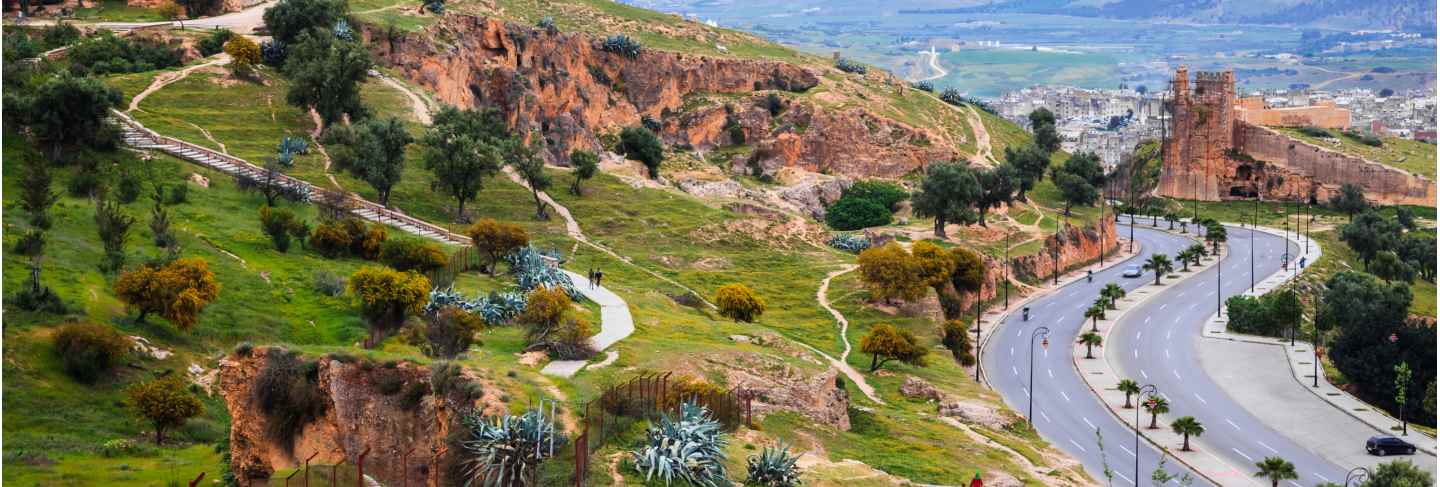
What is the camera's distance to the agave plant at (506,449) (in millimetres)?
33250

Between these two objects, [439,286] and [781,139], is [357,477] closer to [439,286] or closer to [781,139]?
[439,286]

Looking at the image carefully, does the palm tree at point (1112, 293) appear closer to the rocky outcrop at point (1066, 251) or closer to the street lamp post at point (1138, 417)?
the rocky outcrop at point (1066, 251)

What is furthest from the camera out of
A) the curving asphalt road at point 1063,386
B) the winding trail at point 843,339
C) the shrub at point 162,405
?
the curving asphalt road at point 1063,386

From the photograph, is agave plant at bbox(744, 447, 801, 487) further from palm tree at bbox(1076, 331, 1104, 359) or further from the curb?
palm tree at bbox(1076, 331, 1104, 359)

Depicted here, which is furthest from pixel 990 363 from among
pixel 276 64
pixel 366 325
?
pixel 276 64

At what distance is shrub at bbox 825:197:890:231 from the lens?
339ft

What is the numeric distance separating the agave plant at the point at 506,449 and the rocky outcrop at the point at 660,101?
213 feet

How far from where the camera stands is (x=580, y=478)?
33.8 metres

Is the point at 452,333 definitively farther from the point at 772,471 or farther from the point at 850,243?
the point at 850,243

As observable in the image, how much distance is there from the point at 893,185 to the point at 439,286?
63.0m

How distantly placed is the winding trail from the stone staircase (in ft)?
50.6

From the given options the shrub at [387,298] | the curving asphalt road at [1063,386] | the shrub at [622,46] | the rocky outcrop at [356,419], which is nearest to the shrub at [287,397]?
the rocky outcrop at [356,419]

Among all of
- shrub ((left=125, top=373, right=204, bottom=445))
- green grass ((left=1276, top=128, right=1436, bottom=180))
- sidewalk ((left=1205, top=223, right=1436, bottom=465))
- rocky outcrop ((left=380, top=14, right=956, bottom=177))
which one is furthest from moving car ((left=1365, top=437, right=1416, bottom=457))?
green grass ((left=1276, top=128, right=1436, bottom=180))

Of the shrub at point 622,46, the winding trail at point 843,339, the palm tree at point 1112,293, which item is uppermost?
the shrub at point 622,46
